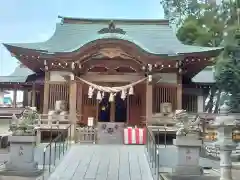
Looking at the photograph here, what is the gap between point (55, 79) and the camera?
51.1ft

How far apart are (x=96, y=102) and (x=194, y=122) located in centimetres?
755

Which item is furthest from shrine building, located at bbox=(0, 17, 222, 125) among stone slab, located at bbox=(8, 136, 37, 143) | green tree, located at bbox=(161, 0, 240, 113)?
stone slab, located at bbox=(8, 136, 37, 143)

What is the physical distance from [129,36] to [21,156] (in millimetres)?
9724

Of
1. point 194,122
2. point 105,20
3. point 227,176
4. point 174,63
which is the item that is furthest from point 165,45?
point 227,176

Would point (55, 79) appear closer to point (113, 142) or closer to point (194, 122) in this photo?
point (113, 142)

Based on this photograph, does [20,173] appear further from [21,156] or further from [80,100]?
[80,100]

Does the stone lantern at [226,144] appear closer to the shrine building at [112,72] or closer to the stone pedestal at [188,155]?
the stone pedestal at [188,155]

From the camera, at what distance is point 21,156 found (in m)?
8.59

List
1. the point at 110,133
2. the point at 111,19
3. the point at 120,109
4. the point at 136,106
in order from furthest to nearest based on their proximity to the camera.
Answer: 1. the point at 111,19
2. the point at 120,109
3. the point at 136,106
4. the point at 110,133

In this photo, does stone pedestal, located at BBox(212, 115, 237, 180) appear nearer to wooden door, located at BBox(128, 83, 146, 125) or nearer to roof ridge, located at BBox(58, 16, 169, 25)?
wooden door, located at BBox(128, 83, 146, 125)

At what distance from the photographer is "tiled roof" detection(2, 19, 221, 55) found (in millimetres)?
15848

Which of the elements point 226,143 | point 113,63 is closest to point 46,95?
point 113,63

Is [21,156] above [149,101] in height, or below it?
below

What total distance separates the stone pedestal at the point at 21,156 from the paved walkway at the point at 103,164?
0.64m
